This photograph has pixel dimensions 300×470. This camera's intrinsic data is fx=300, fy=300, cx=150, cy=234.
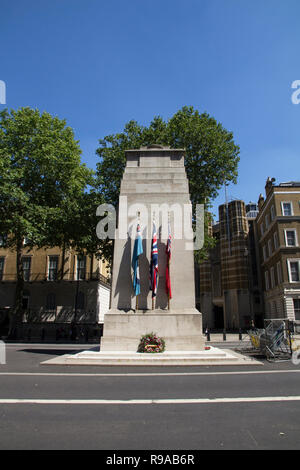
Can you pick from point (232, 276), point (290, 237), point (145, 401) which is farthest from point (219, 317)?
point (145, 401)

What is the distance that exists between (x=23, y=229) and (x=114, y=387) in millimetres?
20101

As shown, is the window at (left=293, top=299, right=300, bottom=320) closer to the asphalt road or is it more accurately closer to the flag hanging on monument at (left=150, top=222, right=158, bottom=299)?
the flag hanging on monument at (left=150, top=222, right=158, bottom=299)

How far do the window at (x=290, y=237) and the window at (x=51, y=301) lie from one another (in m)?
30.2

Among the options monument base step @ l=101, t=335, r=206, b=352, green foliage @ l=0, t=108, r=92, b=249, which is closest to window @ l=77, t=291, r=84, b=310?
green foliage @ l=0, t=108, r=92, b=249

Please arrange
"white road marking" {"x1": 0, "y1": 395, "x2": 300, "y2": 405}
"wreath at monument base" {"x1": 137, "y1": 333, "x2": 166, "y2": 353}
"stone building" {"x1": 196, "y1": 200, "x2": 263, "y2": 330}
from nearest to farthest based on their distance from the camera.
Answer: "white road marking" {"x1": 0, "y1": 395, "x2": 300, "y2": 405} → "wreath at monument base" {"x1": 137, "y1": 333, "x2": 166, "y2": 353} → "stone building" {"x1": 196, "y1": 200, "x2": 263, "y2": 330}

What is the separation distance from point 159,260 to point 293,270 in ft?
96.1

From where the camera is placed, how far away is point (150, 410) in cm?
555

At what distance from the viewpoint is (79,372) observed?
31.0 ft

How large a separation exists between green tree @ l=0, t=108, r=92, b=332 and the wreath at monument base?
623 inches

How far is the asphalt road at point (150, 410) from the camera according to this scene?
163 inches

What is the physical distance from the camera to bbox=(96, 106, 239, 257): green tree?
26.9 metres

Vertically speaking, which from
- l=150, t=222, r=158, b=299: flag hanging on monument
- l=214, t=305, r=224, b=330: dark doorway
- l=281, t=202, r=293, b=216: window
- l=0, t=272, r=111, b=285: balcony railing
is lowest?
l=214, t=305, r=224, b=330: dark doorway

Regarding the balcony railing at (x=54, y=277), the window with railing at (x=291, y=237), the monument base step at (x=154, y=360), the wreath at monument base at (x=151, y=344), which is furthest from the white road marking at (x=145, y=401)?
the window with railing at (x=291, y=237)

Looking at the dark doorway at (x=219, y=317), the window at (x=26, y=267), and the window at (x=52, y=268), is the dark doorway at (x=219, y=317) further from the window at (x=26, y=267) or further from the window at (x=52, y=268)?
the window at (x=26, y=267)
